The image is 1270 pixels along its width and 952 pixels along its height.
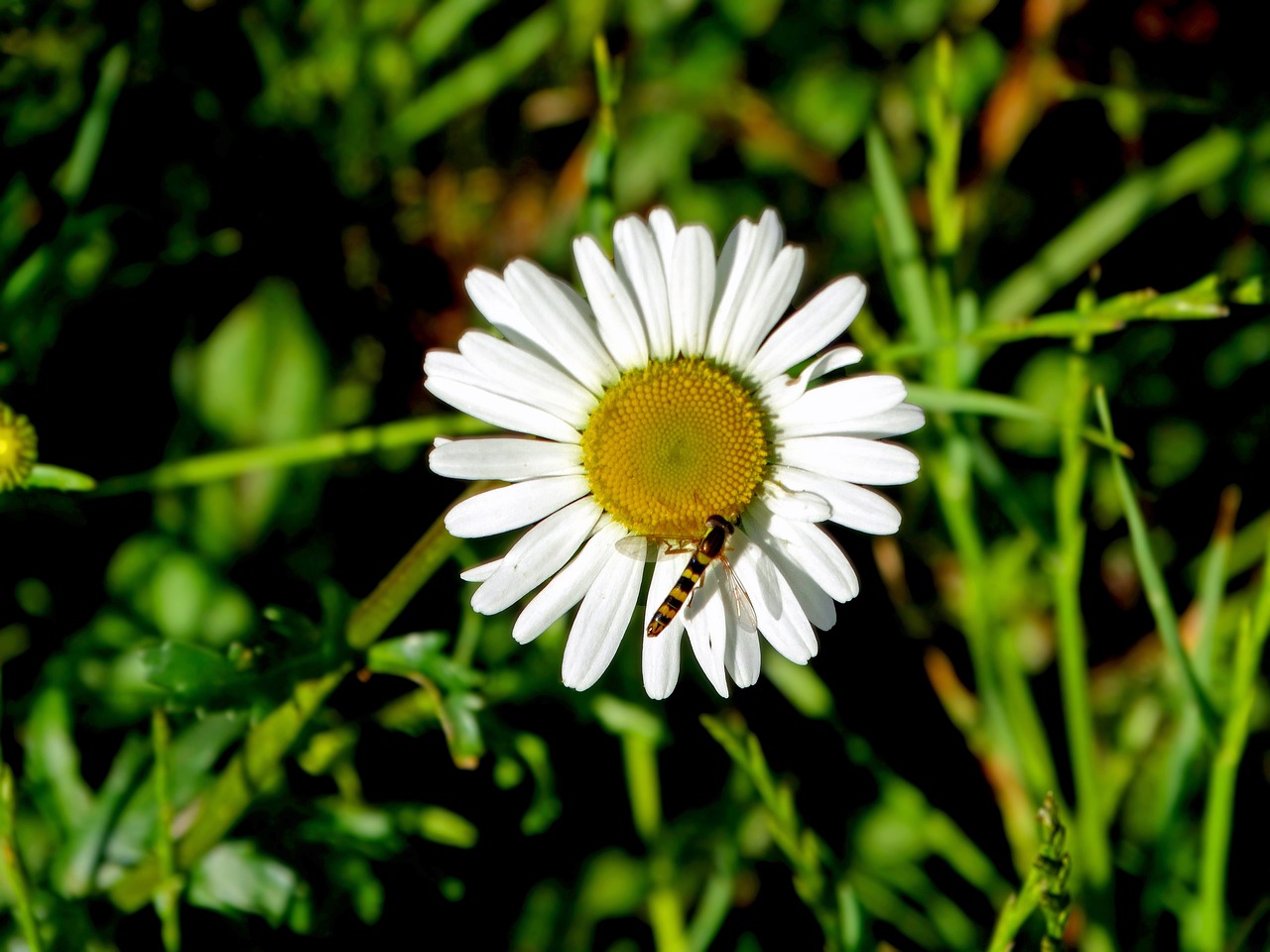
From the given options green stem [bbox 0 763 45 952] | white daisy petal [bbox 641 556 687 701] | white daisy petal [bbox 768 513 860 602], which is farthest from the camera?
white daisy petal [bbox 641 556 687 701]

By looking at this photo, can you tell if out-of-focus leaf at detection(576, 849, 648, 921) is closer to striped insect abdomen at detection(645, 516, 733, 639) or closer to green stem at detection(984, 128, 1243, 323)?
striped insect abdomen at detection(645, 516, 733, 639)

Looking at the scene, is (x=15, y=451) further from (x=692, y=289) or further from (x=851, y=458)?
(x=851, y=458)

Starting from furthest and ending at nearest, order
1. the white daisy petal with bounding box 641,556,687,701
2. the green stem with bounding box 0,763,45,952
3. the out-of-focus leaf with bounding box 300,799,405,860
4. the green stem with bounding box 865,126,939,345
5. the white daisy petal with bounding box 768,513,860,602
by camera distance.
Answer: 1. the green stem with bounding box 865,126,939,345
2. the out-of-focus leaf with bounding box 300,799,405,860
3. the white daisy petal with bounding box 641,556,687,701
4. the white daisy petal with bounding box 768,513,860,602
5. the green stem with bounding box 0,763,45,952

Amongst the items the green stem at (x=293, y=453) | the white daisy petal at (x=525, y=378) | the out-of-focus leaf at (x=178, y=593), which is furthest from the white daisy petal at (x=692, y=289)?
the out-of-focus leaf at (x=178, y=593)

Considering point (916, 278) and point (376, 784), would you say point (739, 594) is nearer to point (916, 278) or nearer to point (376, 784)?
point (916, 278)

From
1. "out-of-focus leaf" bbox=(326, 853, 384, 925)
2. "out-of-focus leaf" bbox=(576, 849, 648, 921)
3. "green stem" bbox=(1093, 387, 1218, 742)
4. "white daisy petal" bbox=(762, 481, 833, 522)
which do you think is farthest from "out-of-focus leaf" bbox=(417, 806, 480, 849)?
"green stem" bbox=(1093, 387, 1218, 742)

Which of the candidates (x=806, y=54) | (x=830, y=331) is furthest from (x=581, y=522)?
(x=806, y=54)

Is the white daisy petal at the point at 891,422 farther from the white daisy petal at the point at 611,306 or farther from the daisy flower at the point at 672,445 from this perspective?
the white daisy petal at the point at 611,306
